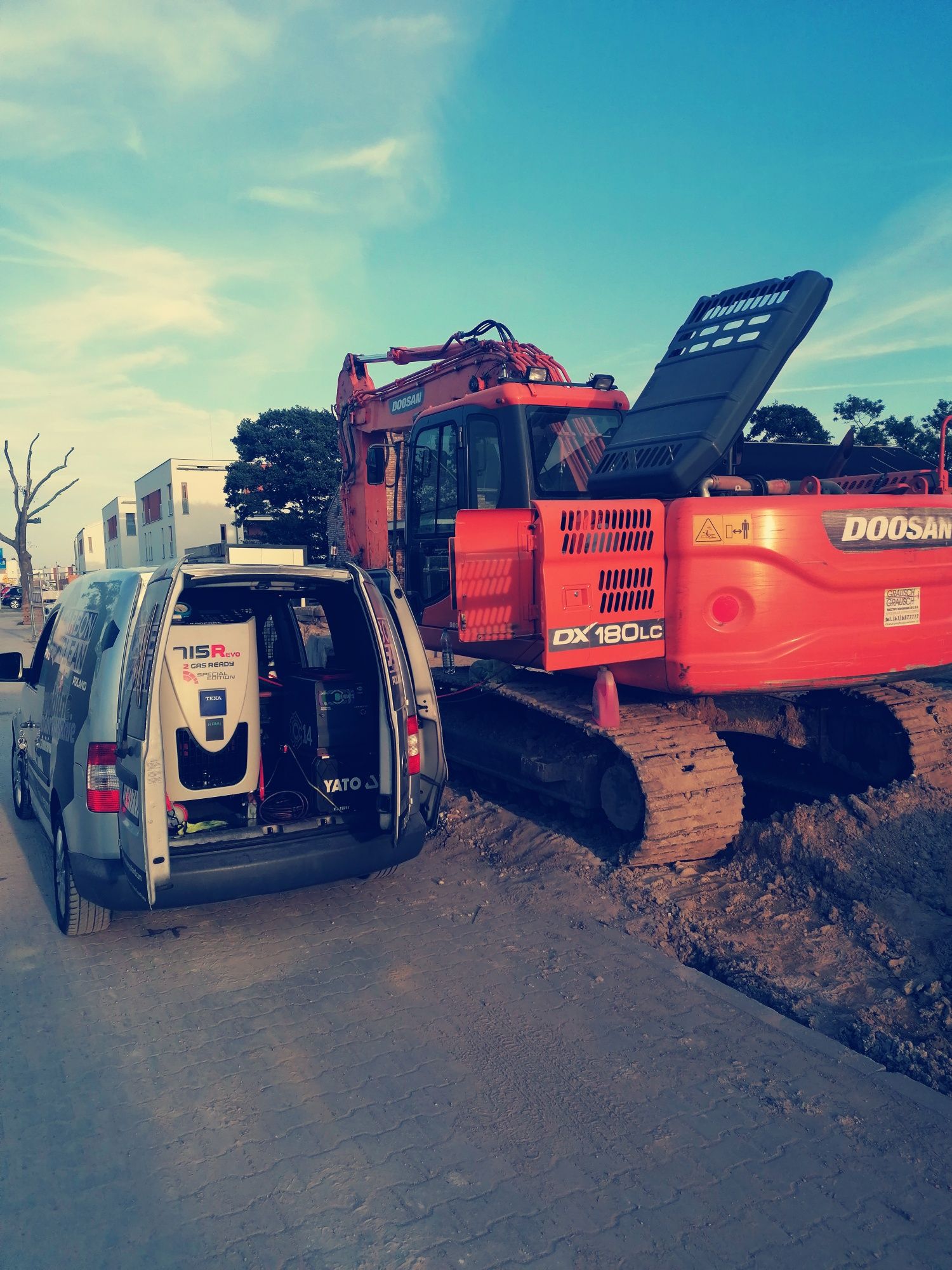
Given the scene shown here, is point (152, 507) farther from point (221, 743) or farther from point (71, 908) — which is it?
point (71, 908)

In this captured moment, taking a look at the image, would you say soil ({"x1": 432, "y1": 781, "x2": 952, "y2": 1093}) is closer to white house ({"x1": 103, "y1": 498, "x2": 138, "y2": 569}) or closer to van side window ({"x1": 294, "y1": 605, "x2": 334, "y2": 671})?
van side window ({"x1": 294, "y1": 605, "x2": 334, "y2": 671})

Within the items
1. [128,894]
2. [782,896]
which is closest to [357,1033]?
[128,894]

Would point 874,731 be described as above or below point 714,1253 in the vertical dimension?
above

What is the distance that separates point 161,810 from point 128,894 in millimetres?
460

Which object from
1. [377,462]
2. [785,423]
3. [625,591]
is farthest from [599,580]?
[785,423]

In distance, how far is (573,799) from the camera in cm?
636

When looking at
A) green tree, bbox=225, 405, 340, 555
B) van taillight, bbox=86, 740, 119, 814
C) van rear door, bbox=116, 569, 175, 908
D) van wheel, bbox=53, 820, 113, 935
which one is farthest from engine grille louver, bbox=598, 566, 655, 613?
green tree, bbox=225, 405, 340, 555

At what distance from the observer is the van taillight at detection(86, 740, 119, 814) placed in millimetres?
4430

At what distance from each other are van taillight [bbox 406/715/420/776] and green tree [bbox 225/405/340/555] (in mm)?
23932

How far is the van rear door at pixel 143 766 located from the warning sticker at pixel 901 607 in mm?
4259

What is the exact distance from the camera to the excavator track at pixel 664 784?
543cm

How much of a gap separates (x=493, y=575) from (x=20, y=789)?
436 centimetres

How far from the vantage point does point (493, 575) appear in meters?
5.54

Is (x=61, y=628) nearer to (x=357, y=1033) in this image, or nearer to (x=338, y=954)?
(x=338, y=954)
